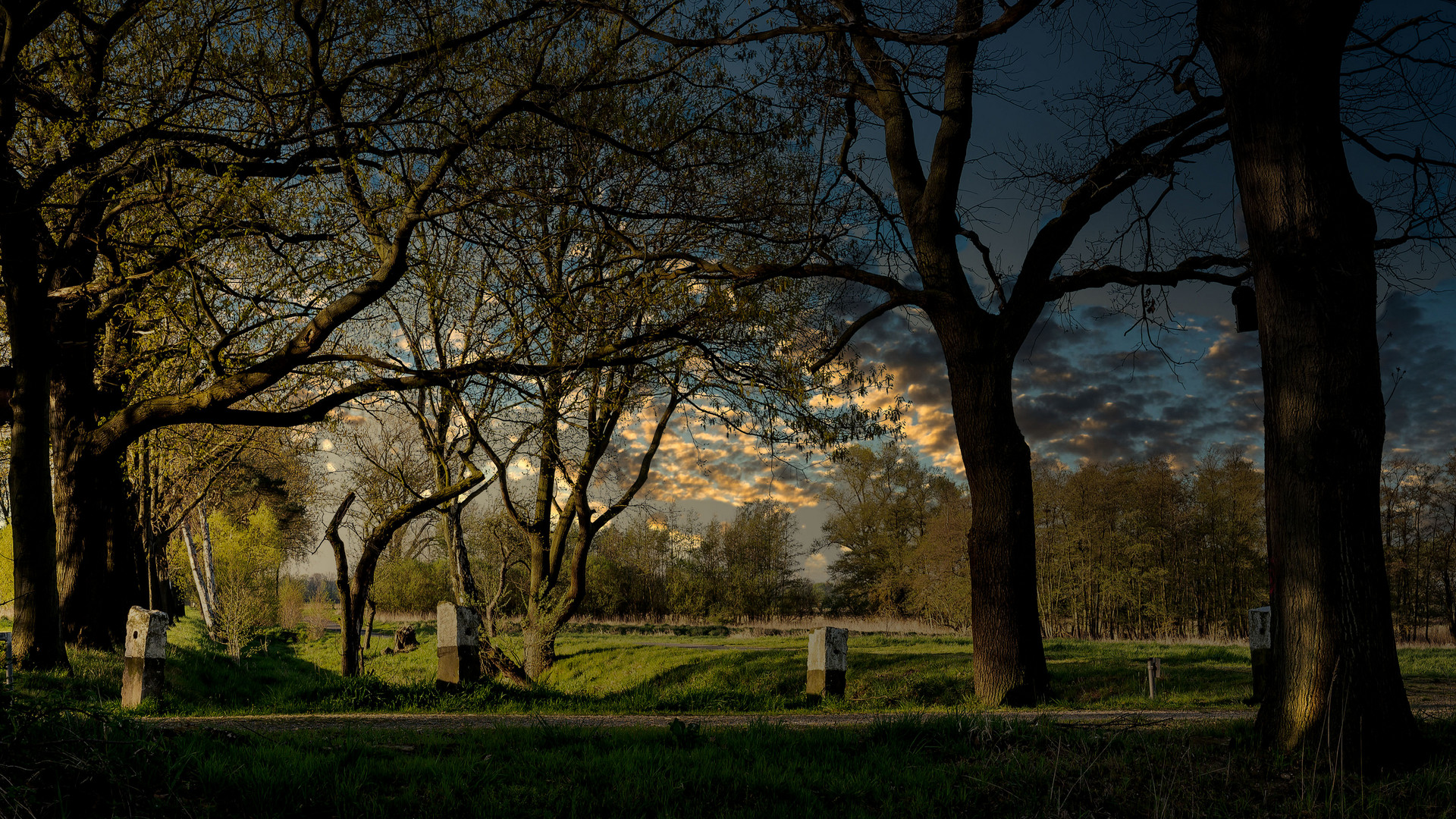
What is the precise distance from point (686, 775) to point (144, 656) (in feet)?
27.0

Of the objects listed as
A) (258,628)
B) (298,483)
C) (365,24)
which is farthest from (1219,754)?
(298,483)

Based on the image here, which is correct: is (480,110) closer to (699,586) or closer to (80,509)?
(80,509)

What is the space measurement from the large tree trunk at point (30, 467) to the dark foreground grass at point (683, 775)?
7512 millimetres

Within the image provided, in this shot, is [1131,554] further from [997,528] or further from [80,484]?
[80,484]

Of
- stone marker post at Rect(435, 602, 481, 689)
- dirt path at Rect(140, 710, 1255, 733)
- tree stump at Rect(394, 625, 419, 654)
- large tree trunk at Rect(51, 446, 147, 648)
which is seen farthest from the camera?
tree stump at Rect(394, 625, 419, 654)

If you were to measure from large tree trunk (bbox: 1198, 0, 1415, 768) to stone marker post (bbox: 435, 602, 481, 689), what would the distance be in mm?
8521

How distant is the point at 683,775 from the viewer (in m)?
4.70

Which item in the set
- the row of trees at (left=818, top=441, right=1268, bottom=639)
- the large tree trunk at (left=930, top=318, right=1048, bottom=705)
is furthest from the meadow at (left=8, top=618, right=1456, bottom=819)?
the row of trees at (left=818, top=441, right=1268, bottom=639)

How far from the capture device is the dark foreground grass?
3.85m

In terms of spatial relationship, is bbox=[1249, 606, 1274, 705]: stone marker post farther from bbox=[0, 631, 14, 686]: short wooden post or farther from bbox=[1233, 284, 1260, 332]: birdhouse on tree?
bbox=[0, 631, 14, 686]: short wooden post

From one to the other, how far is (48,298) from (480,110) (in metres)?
7.50

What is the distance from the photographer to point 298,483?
4138cm

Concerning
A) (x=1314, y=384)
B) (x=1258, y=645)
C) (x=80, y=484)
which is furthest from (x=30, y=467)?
(x=1258, y=645)

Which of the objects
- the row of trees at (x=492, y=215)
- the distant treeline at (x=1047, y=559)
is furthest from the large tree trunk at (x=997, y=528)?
the distant treeline at (x=1047, y=559)
